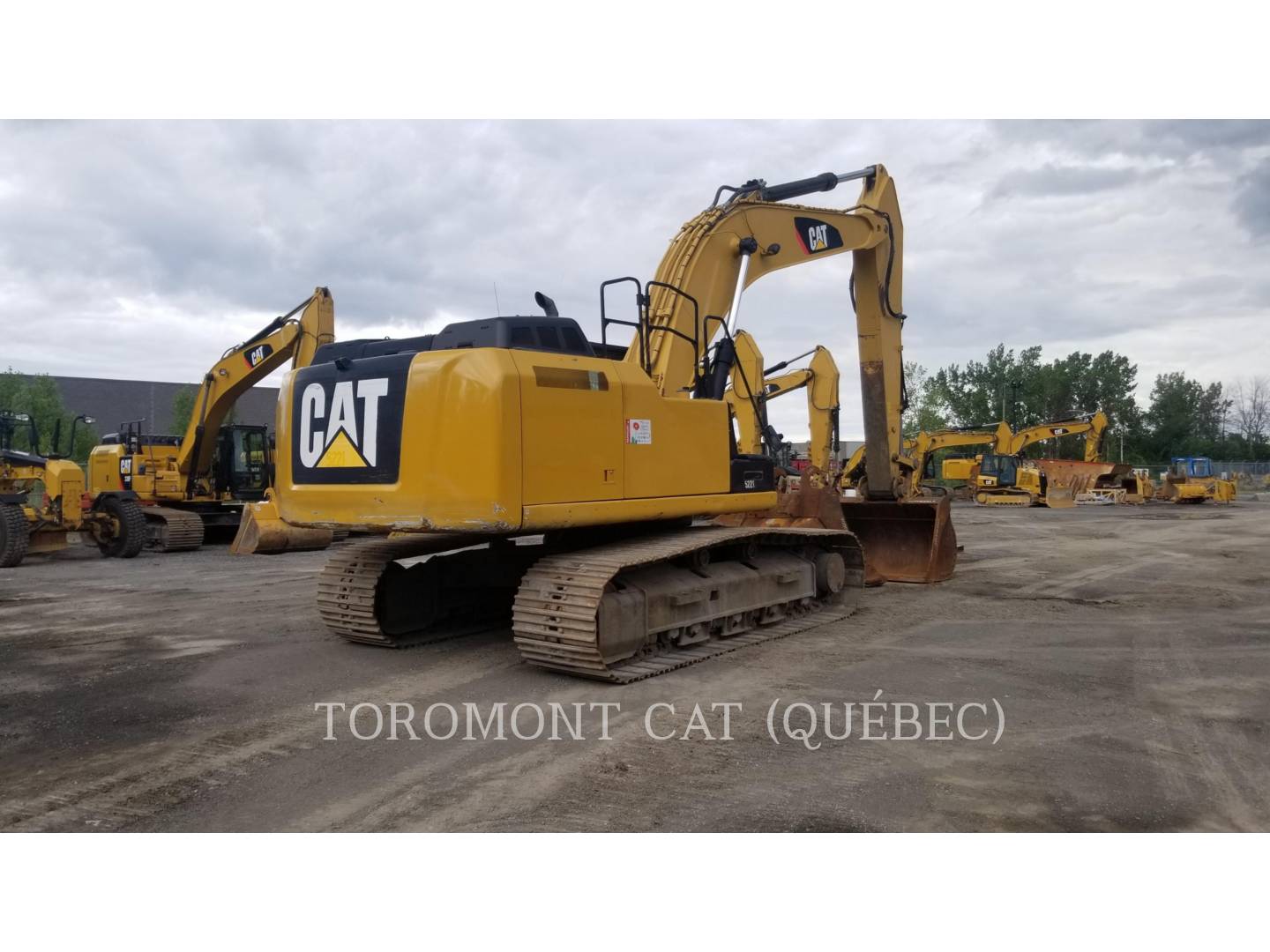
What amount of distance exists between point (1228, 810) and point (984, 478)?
32823 mm

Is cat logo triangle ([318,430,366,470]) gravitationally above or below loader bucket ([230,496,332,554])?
above

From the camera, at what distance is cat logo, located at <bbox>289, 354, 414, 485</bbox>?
6.22 metres

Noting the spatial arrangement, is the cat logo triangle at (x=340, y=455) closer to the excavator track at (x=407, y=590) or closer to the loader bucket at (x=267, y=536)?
the excavator track at (x=407, y=590)

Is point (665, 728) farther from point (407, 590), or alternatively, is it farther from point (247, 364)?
point (247, 364)

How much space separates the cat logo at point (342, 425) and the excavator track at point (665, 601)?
146cm

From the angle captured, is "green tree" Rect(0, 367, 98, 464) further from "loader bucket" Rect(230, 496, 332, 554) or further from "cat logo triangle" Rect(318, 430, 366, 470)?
"cat logo triangle" Rect(318, 430, 366, 470)

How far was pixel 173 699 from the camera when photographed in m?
5.88

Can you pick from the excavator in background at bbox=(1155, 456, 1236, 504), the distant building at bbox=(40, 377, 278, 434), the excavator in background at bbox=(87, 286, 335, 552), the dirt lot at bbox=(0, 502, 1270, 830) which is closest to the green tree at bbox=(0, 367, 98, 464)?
the distant building at bbox=(40, 377, 278, 434)

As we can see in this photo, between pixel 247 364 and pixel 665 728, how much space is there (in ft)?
47.4

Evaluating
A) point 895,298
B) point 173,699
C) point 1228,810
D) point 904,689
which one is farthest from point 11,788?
point 895,298

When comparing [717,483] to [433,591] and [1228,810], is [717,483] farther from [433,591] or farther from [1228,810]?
[1228,810]

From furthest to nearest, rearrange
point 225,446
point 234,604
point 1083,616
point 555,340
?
1. point 225,446
2. point 234,604
3. point 1083,616
4. point 555,340

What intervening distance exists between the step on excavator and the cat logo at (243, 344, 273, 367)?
10203mm

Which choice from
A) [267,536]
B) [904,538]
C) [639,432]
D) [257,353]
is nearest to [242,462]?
[257,353]
